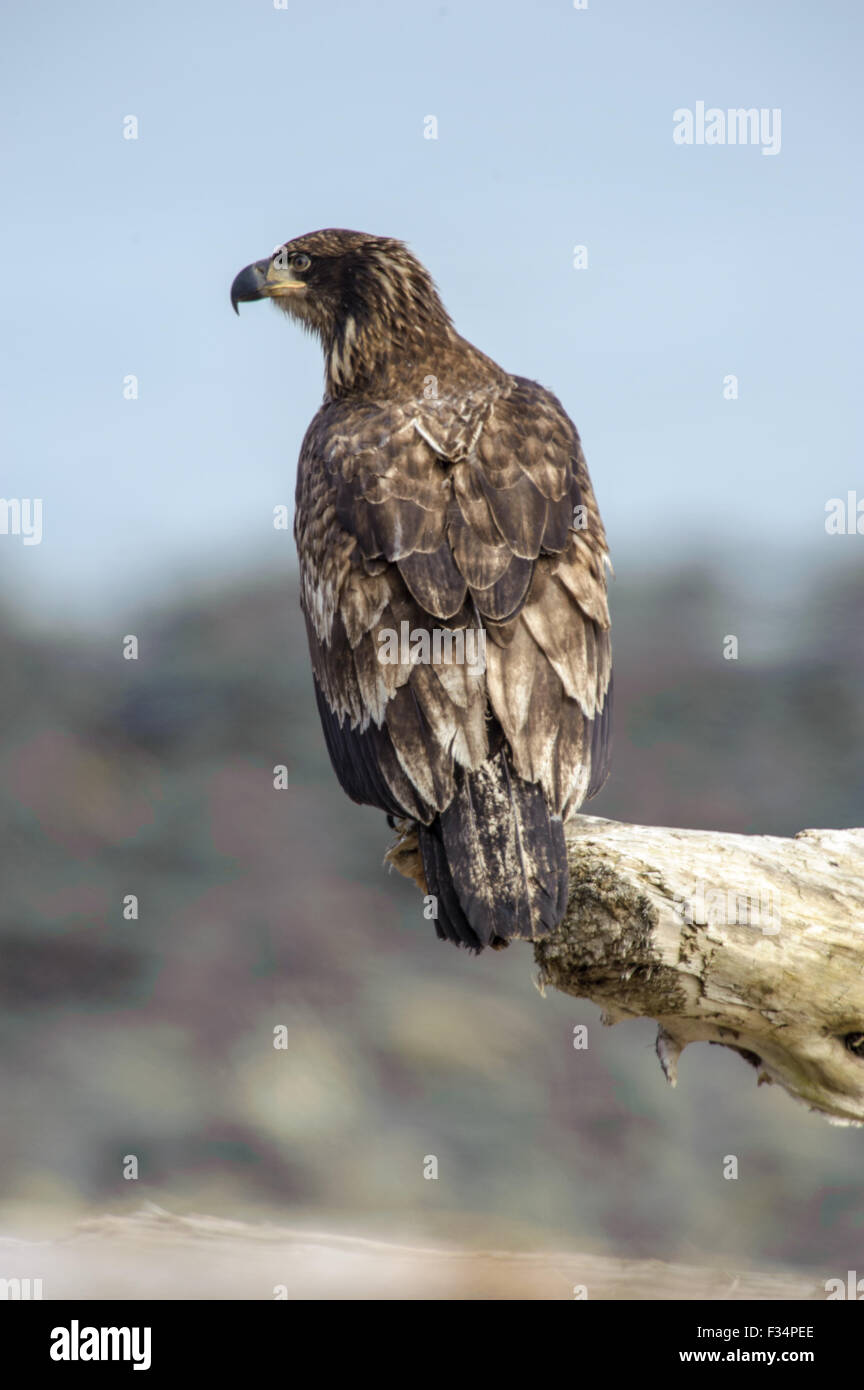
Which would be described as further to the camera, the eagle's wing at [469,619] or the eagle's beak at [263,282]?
the eagle's beak at [263,282]

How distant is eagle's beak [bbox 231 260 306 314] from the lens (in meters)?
6.59

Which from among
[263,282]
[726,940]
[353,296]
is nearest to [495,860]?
[726,940]

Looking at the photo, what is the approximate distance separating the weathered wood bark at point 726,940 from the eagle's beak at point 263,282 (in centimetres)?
334

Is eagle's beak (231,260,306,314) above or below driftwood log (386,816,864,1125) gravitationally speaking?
above

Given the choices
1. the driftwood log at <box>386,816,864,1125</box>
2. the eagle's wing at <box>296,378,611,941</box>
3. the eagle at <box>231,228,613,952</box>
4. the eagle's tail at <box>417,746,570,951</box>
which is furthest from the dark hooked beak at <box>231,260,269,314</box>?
the driftwood log at <box>386,816,864,1125</box>

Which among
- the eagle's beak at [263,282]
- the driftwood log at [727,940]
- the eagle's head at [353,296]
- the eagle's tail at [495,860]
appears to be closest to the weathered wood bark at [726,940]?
the driftwood log at [727,940]

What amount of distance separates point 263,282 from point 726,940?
403 cm

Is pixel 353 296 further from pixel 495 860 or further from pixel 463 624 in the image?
pixel 495 860

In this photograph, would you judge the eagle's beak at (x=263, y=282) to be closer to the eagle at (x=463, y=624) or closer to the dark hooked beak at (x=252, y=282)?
the dark hooked beak at (x=252, y=282)

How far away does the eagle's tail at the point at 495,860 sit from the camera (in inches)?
163

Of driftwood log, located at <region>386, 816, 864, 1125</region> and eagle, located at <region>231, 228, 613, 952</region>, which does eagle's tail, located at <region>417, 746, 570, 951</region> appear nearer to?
eagle, located at <region>231, 228, 613, 952</region>

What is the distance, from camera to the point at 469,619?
477 centimetres

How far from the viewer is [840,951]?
4.46 metres

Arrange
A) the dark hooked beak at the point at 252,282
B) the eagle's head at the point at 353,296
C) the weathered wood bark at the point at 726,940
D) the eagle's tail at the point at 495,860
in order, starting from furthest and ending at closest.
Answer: the dark hooked beak at the point at 252,282 → the eagle's head at the point at 353,296 → the weathered wood bark at the point at 726,940 → the eagle's tail at the point at 495,860
